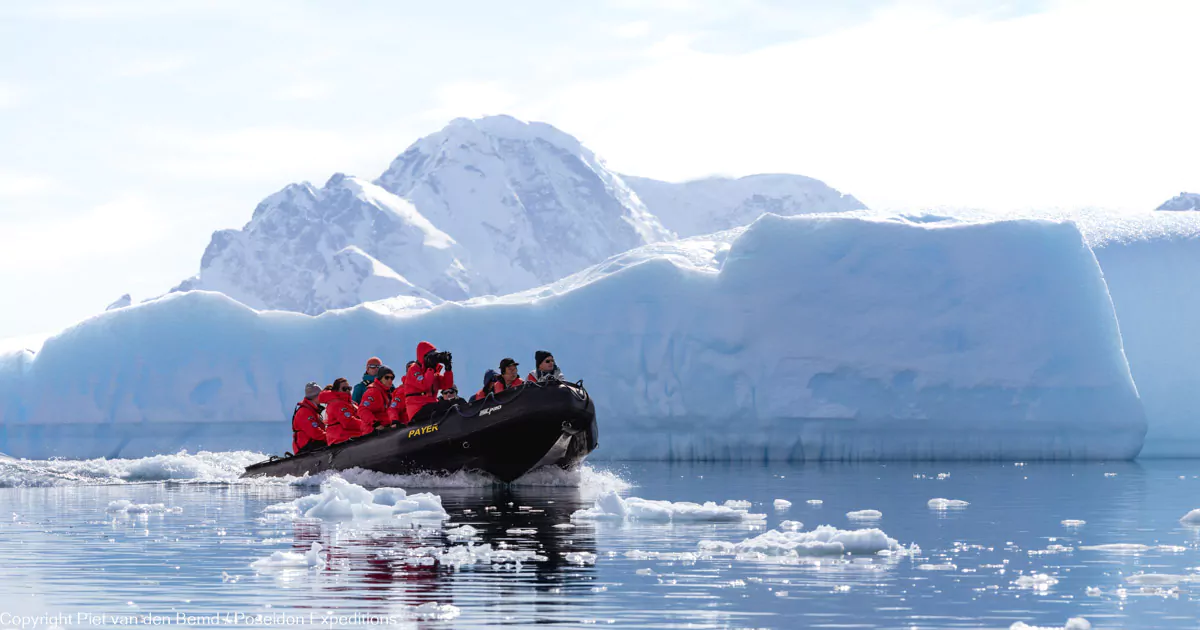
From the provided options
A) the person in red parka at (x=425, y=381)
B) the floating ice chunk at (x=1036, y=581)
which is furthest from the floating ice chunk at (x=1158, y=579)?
the person in red parka at (x=425, y=381)

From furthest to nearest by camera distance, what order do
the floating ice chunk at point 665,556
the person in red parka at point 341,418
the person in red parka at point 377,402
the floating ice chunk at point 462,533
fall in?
the person in red parka at point 341,418
the person in red parka at point 377,402
the floating ice chunk at point 462,533
the floating ice chunk at point 665,556

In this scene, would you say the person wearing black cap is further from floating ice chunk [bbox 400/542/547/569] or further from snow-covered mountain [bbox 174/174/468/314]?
snow-covered mountain [bbox 174/174/468/314]

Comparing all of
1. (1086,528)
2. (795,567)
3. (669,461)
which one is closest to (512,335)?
(669,461)

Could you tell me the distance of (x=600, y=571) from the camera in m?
7.99

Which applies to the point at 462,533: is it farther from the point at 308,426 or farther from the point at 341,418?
the point at 308,426

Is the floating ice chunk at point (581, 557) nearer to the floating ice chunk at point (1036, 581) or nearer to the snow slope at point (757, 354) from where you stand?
the floating ice chunk at point (1036, 581)

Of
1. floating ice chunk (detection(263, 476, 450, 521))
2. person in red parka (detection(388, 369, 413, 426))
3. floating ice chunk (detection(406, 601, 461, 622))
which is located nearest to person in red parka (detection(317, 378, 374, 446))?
person in red parka (detection(388, 369, 413, 426))

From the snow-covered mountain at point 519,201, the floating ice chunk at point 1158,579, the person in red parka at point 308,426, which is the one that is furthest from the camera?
the snow-covered mountain at point 519,201

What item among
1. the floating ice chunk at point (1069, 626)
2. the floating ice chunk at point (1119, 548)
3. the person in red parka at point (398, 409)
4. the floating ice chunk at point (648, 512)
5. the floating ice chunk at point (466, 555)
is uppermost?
the person in red parka at point (398, 409)

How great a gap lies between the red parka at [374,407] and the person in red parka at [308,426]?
1.02 m

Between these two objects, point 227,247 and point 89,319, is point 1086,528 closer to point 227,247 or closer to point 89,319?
point 89,319

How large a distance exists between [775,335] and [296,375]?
1041cm

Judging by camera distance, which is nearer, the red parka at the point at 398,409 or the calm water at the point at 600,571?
the calm water at the point at 600,571

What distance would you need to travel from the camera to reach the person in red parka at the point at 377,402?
57.5ft
